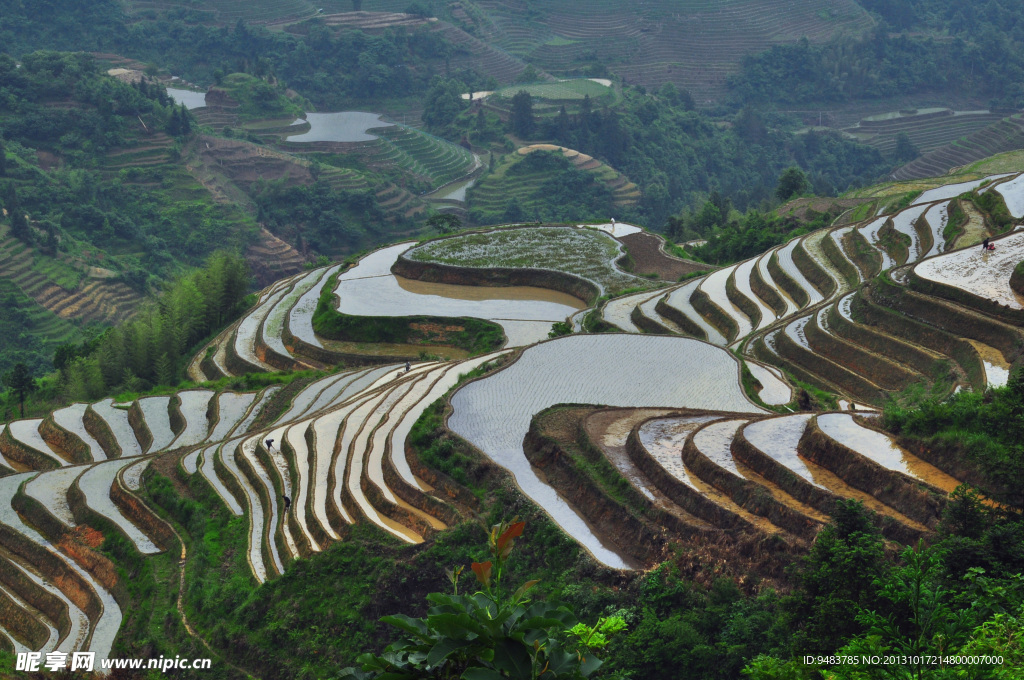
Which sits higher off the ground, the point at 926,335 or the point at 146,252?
the point at 926,335

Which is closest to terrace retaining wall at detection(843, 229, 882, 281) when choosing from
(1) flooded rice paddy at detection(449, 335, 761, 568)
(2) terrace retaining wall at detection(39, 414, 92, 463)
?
(1) flooded rice paddy at detection(449, 335, 761, 568)

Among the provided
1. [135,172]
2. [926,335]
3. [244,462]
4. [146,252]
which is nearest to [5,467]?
[244,462]

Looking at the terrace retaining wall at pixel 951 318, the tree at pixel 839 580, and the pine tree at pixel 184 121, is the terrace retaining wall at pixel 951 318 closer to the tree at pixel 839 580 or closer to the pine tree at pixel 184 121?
the tree at pixel 839 580

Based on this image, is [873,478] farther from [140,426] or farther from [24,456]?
[24,456]

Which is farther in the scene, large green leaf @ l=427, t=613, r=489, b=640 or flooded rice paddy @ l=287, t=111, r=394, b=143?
flooded rice paddy @ l=287, t=111, r=394, b=143

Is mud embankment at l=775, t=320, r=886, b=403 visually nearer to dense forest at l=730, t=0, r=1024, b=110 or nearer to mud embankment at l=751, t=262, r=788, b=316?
mud embankment at l=751, t=262, r=788, b=316

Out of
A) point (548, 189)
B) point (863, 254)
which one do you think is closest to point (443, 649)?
point (863, 254)

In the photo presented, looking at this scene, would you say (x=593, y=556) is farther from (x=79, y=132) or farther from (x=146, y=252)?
(x=79, y=132)
